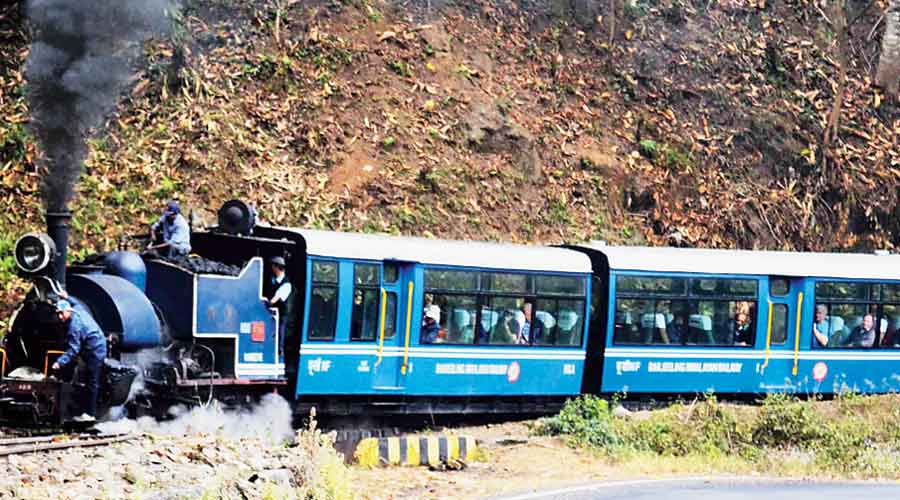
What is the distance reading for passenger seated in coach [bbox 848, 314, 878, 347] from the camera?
24719 mm

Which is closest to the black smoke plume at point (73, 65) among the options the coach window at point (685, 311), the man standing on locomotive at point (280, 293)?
the man standing on locomotive at point (280, 293)

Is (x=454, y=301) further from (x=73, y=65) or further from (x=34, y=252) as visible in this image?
(x=34, y=252)

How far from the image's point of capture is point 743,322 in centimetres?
2378

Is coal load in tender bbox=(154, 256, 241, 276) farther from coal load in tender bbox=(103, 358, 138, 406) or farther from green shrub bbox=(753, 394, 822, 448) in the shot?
green shrub bbox=(753, 394, 822, 448)

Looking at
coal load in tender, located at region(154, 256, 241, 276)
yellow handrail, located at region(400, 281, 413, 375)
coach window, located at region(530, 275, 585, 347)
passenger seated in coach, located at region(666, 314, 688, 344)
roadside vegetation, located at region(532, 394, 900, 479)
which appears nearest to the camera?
coal load in tender, located at region(154, 256, 241, 276)

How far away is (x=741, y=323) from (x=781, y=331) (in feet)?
2.51

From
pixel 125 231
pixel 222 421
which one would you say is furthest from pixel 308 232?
pixel 125 231

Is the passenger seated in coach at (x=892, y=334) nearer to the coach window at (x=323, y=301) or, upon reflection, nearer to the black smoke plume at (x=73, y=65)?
the coach window at (x=323, y=301)

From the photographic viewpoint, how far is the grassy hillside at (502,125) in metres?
26.8

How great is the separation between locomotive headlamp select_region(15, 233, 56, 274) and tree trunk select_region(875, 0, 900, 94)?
26411mm

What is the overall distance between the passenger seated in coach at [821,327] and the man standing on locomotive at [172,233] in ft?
36.0

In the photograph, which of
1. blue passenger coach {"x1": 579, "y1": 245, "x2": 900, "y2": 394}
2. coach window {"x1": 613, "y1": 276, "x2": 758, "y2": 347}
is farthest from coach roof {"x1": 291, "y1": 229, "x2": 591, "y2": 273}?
coach window {"x1": 613, "y1": 276, "x2": 758, "y2": 347}

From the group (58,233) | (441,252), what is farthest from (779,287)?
(58,233)

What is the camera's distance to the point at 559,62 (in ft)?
112
